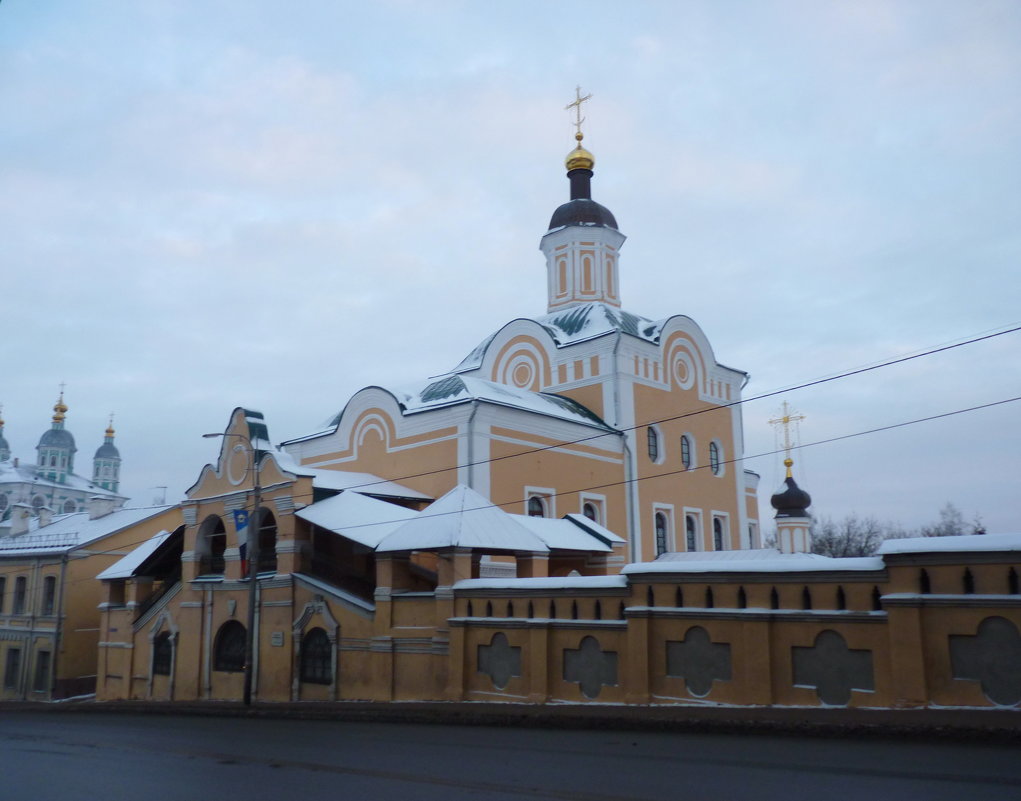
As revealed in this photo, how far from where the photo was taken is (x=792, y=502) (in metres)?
31.1

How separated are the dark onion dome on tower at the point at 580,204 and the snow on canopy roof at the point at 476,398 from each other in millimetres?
10042

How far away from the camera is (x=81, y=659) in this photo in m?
30.5

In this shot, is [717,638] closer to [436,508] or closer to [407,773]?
[407,773]

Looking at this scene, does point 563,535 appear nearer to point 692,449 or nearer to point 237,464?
point 237,464

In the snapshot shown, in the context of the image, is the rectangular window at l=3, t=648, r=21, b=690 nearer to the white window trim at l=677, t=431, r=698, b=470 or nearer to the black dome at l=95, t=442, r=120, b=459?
the white window trim at l=677, t=431, r=698, b=470

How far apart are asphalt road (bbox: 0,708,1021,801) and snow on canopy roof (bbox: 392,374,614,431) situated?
39.6ft

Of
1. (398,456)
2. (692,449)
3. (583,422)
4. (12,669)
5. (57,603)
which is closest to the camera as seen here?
(398,456)

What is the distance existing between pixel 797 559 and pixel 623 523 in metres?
15.2

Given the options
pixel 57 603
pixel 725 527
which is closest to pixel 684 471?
pixel 725 527

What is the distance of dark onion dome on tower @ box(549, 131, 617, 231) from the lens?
3384 cm

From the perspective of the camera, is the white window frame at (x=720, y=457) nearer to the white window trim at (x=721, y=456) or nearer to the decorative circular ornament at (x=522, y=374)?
the white window trim at (x=721, y=456)

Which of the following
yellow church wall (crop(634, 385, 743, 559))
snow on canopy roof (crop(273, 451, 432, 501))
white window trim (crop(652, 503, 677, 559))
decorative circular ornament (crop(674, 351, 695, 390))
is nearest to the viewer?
snow on canopy roof (crop(273, 451, 432, 501))

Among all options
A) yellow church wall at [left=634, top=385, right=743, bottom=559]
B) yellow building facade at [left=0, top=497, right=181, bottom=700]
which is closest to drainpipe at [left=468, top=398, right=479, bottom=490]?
yellow church wall at [left=634, top=385, right=743, bottom=559]

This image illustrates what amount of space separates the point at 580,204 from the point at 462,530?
21.7 metres
